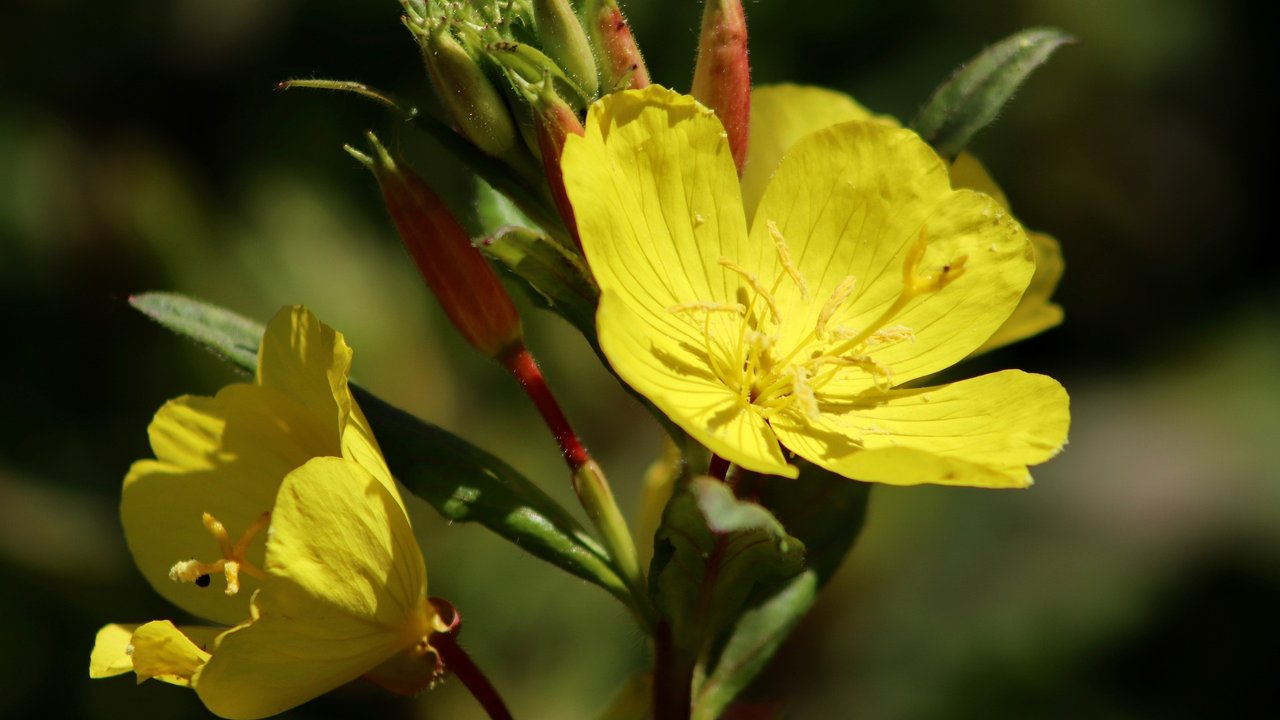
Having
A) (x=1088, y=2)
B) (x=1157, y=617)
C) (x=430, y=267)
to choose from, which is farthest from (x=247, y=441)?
(x=1088, y=2)

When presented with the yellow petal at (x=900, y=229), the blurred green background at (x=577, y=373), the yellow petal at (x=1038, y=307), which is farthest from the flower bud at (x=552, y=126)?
the blurred green background at (x=577, y=373)

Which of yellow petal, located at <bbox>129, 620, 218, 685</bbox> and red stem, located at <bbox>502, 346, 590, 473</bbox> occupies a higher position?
red stem, located at <bbox>502, 346, 590, 473</bbox>

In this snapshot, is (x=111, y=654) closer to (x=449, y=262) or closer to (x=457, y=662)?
(x=457, y=662)

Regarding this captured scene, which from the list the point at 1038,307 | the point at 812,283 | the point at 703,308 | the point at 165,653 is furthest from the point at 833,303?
the point at 165,653

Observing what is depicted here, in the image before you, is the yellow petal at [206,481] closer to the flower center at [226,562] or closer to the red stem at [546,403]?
the flower center at [226,562]

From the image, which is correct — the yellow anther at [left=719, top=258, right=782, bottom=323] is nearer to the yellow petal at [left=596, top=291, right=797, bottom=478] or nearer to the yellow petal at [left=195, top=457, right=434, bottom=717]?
the yellow petal at [left=596, top=291, right=797, bottom=478]

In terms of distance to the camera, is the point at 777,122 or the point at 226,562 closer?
the point at 226,562

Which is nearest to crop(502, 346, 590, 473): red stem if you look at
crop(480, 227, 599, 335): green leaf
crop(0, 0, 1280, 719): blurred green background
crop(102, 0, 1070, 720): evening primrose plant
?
crop(102, 0, 1070, 720): evening primrose plant
